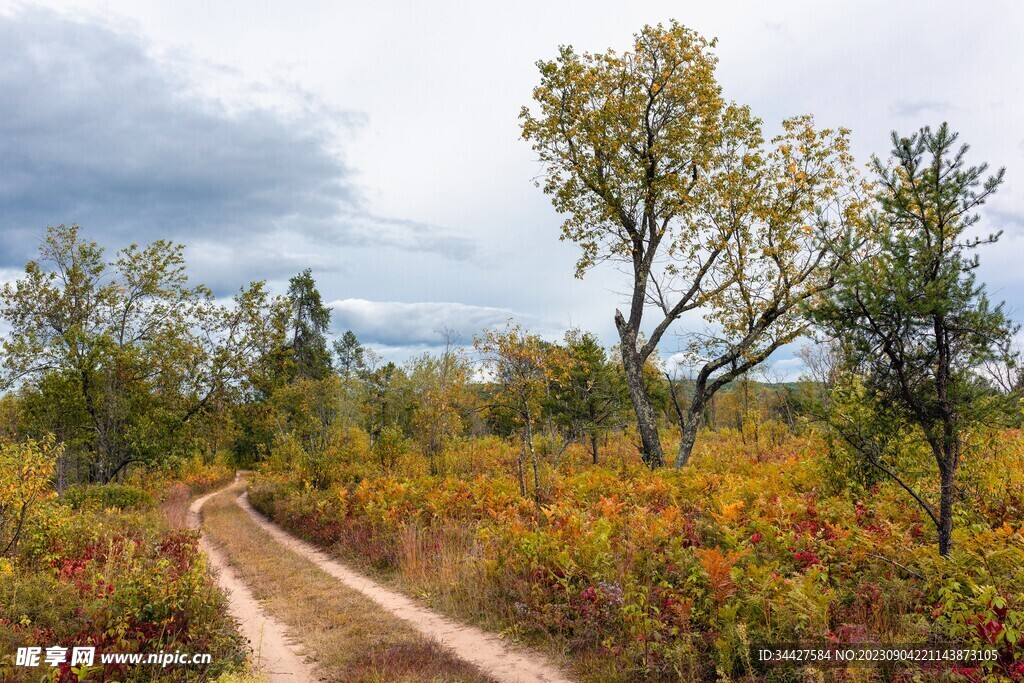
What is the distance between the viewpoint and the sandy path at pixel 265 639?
650 cm

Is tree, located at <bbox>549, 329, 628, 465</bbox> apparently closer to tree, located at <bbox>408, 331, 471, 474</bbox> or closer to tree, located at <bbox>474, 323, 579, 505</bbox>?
tree, located at <bbox>408, 331, 471, 474</bbox>

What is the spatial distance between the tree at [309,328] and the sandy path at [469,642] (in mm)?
41150

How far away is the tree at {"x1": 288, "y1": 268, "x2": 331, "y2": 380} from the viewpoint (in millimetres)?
49531

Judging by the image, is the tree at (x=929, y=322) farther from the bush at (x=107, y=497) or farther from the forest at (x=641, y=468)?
the bush at (x=107, y=497)

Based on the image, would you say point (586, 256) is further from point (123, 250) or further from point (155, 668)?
point (123, 250)

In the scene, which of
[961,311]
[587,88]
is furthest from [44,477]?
[587,88]

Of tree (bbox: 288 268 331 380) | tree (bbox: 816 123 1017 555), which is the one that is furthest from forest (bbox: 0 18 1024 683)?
tree (bbox: 288 268 331 380)

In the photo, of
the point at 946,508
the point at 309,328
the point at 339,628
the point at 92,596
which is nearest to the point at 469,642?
the point at 339,628

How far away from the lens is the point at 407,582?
9.85m

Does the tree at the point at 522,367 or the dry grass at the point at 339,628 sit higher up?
the tree at the point at 522,367

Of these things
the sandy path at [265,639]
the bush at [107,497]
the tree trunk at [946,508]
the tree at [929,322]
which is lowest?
the sandy path at [265,639]

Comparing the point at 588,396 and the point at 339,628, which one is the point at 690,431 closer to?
the point at 588,396

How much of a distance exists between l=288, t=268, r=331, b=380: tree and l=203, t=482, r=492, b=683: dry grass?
37.5 m

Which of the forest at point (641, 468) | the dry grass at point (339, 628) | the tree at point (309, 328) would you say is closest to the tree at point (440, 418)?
the forest at point (641, 468)
